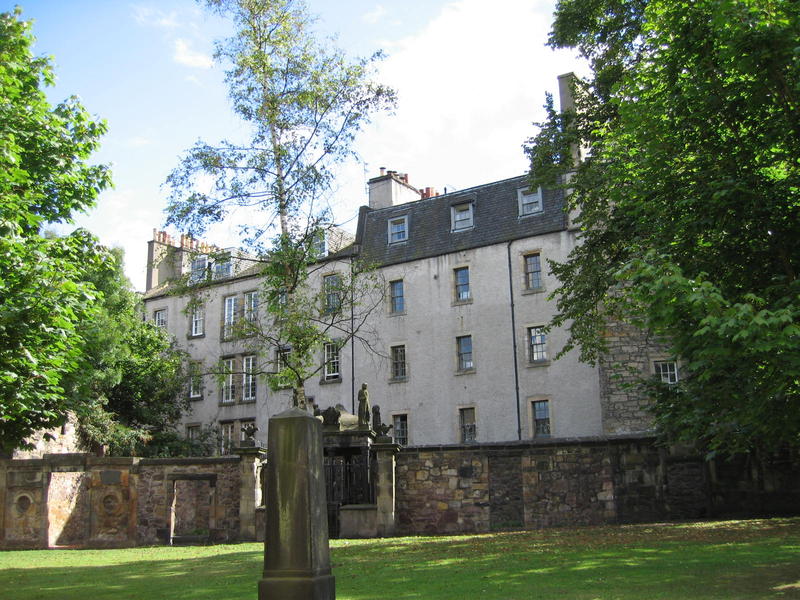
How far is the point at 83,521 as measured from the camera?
2408 centimetres

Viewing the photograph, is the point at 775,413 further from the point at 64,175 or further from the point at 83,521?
the point at 83,521

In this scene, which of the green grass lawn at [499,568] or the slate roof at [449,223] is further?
the slate roof at [449,223]

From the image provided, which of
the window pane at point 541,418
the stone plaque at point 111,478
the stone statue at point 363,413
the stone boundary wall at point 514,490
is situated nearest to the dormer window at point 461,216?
the window pane at point 541,418

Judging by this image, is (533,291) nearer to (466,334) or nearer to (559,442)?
(466,334)

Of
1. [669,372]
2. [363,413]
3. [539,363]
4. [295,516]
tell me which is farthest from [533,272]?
[295,516]

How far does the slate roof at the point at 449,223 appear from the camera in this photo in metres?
34.5

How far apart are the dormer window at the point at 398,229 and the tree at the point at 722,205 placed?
23.7m

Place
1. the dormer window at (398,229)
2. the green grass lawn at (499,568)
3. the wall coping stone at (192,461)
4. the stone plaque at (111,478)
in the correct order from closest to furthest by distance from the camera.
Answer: the green grass lawn at (499,568), the wall coping stone at (192,461), the stone plaque at (111,478), the dormer window at (398,229)

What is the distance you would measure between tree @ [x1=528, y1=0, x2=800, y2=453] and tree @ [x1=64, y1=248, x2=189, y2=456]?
20524mm

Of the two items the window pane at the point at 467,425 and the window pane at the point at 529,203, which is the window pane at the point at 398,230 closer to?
the window pane at the point at 529,203


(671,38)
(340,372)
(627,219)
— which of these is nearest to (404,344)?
(340,372)

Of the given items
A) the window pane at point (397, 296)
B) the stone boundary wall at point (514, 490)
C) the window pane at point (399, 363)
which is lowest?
the stone boundary wall at point (514, 490)

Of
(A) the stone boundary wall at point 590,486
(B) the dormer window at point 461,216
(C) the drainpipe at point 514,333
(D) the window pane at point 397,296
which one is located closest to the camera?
(A) the stone boundary wall at point 590,486

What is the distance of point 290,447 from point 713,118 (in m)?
7.83
